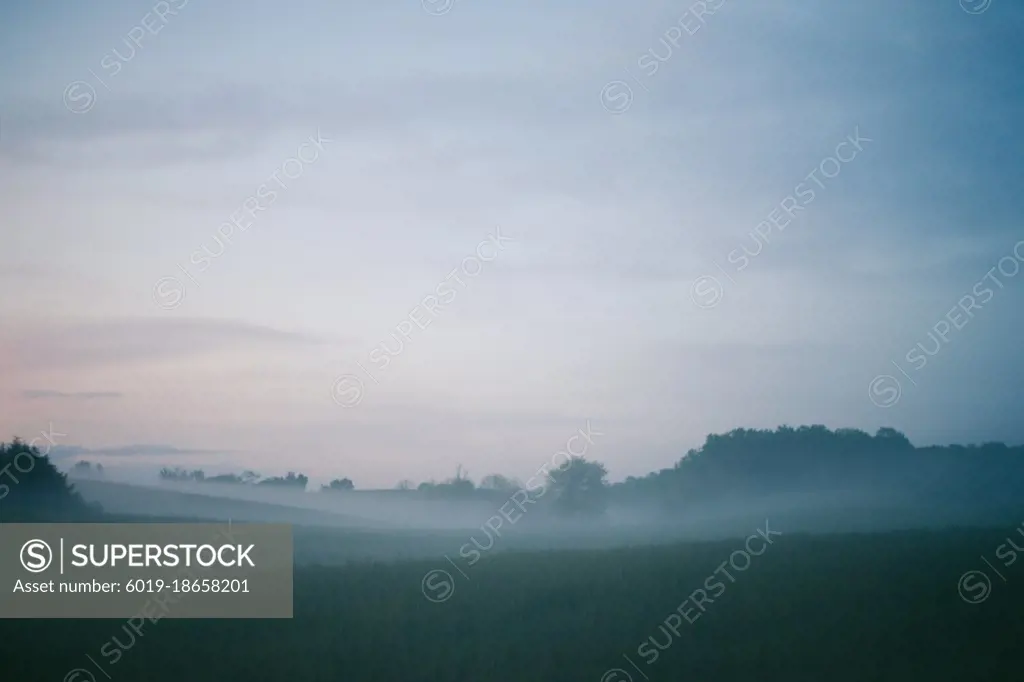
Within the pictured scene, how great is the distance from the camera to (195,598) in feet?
53.9

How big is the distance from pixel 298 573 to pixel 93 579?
4138mm

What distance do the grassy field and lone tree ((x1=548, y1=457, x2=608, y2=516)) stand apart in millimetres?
22900

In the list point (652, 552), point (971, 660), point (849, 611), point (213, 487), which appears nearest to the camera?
point (971, 660)

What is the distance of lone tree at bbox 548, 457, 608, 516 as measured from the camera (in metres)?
42.4

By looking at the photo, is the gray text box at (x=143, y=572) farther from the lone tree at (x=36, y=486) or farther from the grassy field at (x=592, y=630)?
the lone tree at (x=36, y=486)

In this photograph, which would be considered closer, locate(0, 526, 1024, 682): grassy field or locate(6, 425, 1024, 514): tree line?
locate(0, 526, 1024, 682): grassy field

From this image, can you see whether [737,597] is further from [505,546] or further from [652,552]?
[505,546]

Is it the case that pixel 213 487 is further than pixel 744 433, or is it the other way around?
pixel 744 433

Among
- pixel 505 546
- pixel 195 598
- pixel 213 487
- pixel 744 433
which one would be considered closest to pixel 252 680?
pixel 195 598

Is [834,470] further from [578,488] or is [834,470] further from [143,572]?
[143,572]

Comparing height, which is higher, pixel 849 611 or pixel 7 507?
pixel 7 507

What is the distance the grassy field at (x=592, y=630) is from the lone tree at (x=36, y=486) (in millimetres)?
13967

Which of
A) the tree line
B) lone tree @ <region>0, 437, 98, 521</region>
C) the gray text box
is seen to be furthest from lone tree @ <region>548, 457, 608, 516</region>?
the gray text box

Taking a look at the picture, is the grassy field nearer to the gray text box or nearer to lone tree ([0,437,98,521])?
the gray text box
